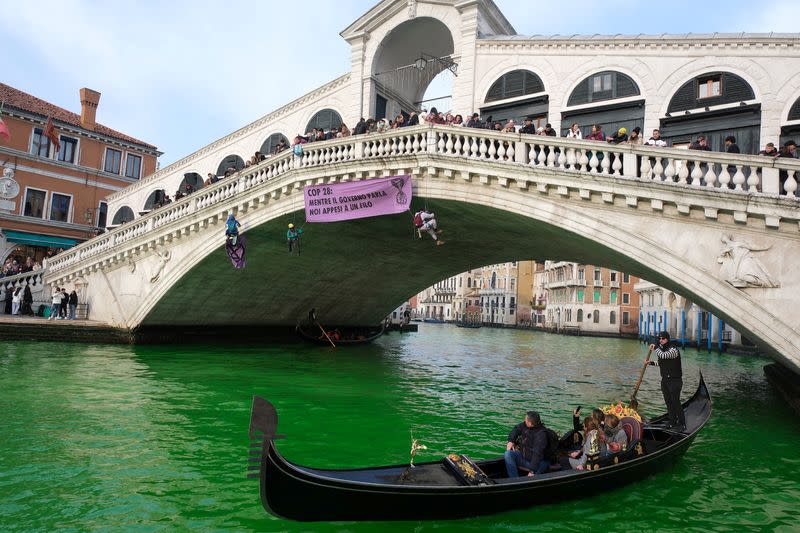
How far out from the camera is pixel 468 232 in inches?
599

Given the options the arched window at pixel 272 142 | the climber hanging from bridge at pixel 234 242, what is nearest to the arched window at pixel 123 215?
the arched window at pixel 272 142

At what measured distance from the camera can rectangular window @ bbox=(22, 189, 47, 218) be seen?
24375mm

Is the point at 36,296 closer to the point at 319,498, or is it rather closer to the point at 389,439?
the point at 389,439

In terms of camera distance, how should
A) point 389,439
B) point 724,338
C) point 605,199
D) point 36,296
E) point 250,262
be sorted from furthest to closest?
point 724,338
point 36,296
point 250,262
point 605,199
point 389,439

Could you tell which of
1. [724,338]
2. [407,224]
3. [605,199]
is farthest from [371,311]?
[724,338]

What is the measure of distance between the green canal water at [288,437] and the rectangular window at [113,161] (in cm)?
1407

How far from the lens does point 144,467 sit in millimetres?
6078

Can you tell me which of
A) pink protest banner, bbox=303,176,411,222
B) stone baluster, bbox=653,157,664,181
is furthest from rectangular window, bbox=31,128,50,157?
stone baluster, bbox=653,157,664,181

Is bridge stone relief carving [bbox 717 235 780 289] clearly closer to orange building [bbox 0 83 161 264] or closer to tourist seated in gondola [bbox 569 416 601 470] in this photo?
tourist seated in gondola [bbox 569 416 601 470]

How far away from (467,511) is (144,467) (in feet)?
11.8

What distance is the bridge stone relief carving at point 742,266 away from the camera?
8562 mm

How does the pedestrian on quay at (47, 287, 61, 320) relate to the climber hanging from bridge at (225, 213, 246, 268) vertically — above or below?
below

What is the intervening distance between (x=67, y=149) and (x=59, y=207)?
106 inches

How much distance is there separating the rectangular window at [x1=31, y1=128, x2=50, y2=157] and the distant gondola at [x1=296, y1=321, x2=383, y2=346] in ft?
45.3
